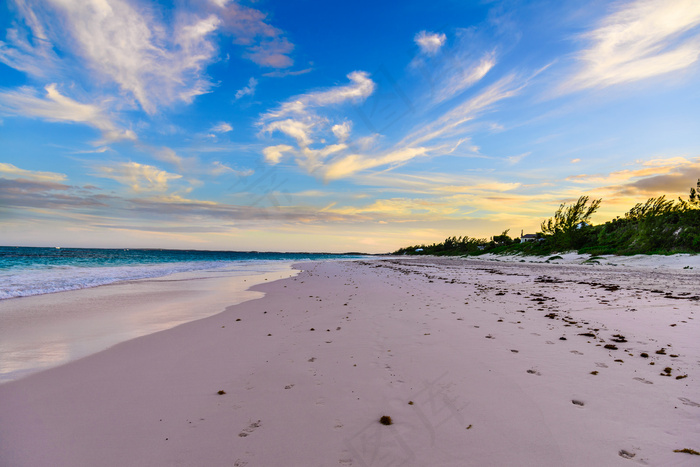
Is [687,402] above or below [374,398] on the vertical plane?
above

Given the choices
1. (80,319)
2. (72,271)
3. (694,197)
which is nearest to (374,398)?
(80,319)

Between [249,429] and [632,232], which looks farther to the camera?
[632,232]

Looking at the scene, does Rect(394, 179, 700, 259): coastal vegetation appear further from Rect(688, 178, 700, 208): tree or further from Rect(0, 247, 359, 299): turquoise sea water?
Rect(0, 247, 359, 299): turquoise sea water

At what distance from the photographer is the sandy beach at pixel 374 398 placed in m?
2.78

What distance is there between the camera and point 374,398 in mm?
3775

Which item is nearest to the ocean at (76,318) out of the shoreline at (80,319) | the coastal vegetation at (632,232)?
the shoreline at (80,319)

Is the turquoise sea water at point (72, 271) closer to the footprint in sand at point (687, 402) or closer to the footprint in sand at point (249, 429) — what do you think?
the footprint in sand at point (249, 429)

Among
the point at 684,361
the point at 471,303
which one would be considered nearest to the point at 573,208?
the point at 471,303

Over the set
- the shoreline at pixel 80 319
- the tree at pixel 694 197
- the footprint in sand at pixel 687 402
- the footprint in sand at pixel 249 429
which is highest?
the tree at pixel 694 197

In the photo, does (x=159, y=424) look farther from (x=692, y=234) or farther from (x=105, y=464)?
(x=692, y=234)

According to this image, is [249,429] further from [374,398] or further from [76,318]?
[76,318]

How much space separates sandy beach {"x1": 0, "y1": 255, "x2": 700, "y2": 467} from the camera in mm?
2779

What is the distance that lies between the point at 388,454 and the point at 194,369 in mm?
3459

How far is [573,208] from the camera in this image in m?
57.2
